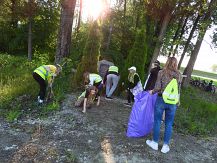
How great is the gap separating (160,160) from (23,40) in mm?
17626

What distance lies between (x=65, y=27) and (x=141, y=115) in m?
8.33

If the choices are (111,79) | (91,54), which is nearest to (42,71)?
(91,54)

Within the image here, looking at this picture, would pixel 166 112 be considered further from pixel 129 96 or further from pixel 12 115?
pixel 12 115

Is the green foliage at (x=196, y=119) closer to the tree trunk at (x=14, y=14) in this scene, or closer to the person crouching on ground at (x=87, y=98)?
the person crouching on ground at (x=87, y=98)

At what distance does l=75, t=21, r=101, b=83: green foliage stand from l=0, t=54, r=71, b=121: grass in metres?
0.89

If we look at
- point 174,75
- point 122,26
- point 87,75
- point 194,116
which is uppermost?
point 122,26

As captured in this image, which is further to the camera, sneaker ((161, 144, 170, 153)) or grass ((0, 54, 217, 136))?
grass ((0, 54, 217, 136))

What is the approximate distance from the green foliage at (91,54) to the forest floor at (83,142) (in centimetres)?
224

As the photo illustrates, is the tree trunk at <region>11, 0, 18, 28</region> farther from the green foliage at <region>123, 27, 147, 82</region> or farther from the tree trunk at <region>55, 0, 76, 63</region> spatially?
the green foliage at <region>123, 27, 147, 82</region>

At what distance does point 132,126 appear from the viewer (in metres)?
6.84

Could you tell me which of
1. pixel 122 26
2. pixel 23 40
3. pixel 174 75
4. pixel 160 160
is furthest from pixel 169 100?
pixel 23 40

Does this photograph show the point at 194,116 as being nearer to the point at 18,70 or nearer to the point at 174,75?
the point at 174,75

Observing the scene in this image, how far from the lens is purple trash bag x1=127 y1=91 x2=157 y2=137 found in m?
6.70

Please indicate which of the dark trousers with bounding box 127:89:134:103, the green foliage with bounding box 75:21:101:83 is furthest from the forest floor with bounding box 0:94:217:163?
the green foliage with bounding box 75:21:101:83
